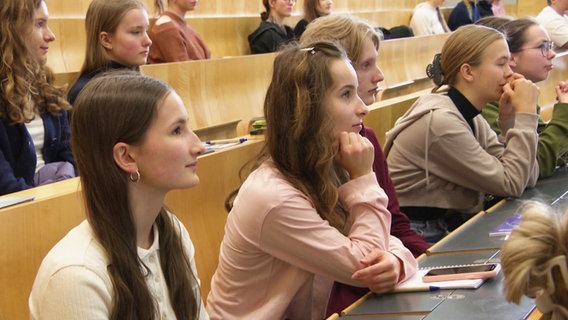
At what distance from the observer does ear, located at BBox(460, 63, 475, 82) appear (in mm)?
2799

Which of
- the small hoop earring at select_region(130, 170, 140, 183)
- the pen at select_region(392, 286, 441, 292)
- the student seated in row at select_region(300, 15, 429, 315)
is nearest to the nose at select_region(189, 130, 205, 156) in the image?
the small hoop earring at select_region(130, 170, 140, 183)

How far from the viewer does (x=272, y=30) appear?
223 inches

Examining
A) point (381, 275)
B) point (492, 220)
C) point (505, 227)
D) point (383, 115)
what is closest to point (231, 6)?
point (383, 115)

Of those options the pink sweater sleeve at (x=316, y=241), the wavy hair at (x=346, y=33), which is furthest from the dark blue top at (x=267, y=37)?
the pink sweater sleeve at (x=316, y=241)

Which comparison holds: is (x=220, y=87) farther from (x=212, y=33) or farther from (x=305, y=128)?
(x=305, y=128)

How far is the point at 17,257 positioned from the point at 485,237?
→ 3.86ft

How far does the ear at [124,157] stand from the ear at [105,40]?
193cm

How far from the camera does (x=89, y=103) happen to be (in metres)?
1.53

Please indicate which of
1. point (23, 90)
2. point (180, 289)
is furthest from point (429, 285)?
point (23, 90)

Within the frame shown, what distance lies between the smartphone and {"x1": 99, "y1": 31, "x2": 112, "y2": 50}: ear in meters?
1.99

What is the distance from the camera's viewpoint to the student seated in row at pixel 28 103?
2711 mm

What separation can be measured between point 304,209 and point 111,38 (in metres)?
1.78

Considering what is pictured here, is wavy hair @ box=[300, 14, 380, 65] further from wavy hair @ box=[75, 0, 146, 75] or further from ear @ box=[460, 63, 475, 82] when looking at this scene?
wavy hair @ box=[75, 0, 146, 75]

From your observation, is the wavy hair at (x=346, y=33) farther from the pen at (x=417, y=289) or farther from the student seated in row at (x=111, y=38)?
the student seated in row at (x=111, y=38)
